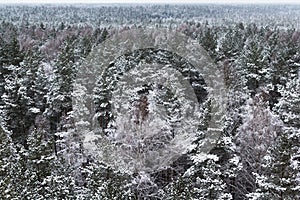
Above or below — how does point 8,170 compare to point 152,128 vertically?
below

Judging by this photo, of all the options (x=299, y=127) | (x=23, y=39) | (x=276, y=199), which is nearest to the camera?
(x=276, y=199)

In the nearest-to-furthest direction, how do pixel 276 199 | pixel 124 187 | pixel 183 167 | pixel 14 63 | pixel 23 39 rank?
pixel 276 199
pixel 124 187
pixel 183 167
pixel 14 63
pixel 23 39

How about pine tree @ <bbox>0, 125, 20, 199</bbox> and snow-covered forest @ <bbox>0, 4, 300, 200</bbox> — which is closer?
pine tree @ <bbox>0, 125, 20, 199</bbox>

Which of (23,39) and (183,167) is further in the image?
(23,39)

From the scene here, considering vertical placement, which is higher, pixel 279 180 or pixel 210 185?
pixel 279 180

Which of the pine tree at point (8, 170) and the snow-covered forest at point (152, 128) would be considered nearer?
the pine tree at point (8, 170)

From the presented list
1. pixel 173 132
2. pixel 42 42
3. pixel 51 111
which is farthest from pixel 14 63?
pixel 42 42

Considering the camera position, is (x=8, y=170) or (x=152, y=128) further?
(x=152, y=128)

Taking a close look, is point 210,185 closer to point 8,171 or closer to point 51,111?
point 8,171
